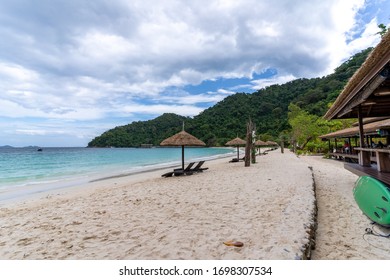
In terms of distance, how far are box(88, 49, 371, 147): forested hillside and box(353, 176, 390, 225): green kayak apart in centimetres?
4616

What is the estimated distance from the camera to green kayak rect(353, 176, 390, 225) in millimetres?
2844

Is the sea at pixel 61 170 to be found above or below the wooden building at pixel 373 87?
below

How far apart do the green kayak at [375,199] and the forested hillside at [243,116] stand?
46.2m

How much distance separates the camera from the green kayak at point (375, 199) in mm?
2844

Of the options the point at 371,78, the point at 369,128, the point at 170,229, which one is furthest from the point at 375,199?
the point at 369,128

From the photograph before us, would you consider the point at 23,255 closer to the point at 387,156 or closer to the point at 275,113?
the point at 387,156

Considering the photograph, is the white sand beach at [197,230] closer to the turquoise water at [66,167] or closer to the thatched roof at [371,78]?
the thatched roof at [371,78]

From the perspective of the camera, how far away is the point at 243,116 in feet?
215

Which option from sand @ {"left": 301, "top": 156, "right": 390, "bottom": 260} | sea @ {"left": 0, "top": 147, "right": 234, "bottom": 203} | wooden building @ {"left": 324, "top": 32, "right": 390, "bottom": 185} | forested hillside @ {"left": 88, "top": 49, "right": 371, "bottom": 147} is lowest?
sea @ {"left": 0, "top": 147, "right": 234, "bottom": 203}

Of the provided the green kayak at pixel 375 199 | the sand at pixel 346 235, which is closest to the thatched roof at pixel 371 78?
the green kayak at pixel 375 199

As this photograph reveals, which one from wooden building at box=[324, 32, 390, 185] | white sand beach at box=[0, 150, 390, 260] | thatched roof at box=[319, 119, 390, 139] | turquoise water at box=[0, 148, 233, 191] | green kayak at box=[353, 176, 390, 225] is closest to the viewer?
white sand beach at box=[0, 150, 390, 260]

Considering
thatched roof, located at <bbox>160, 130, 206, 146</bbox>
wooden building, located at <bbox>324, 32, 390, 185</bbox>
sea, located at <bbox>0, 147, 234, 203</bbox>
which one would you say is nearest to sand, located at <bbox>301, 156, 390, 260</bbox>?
wooden building, located at <bbox>324, 32, 390, 185</bbox>

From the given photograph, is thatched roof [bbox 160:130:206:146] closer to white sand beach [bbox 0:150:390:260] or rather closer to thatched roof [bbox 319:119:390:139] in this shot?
white sand beach [bbox 0:150:390:260]
